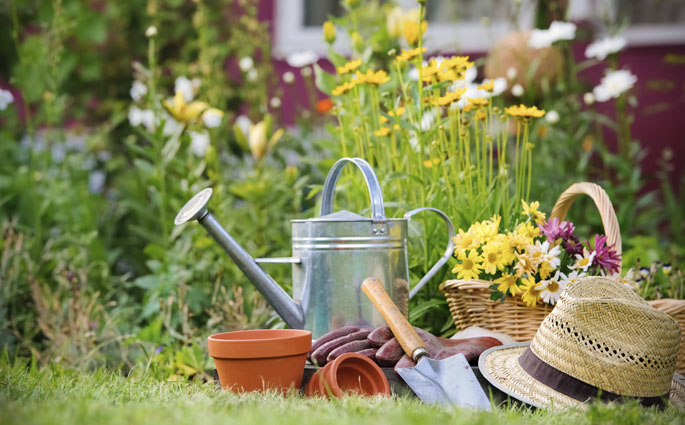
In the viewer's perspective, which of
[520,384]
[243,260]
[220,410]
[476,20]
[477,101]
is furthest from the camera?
[476,20]

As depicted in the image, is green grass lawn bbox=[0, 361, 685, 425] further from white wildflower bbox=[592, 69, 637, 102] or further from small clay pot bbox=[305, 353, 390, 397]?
white wildflower bbox=[592, 69, 637, 102]

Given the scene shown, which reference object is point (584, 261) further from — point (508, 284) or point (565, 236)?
point (508, 284)

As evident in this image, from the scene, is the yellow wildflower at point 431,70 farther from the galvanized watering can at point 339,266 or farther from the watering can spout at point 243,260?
the watering can spout at point 243,260

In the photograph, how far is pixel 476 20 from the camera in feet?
18.2

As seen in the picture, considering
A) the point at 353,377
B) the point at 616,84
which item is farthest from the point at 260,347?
the point at 616,84

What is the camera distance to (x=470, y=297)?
2.26 meters

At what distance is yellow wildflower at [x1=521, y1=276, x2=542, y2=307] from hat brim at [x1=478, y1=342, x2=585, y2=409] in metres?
0.22

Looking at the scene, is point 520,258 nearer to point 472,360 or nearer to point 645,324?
point 472,360

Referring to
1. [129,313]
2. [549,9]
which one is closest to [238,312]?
[129,313]

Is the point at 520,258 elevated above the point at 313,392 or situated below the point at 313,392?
above

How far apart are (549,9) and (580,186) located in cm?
251

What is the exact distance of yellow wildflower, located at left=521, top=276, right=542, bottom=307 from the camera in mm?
2113

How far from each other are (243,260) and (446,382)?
0.66 m

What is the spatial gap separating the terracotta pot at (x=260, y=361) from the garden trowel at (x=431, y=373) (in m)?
0.24
